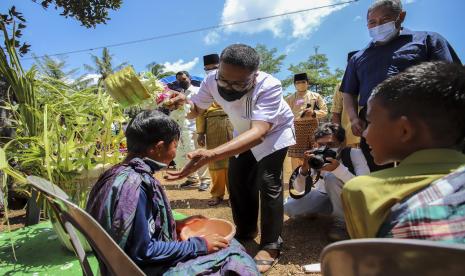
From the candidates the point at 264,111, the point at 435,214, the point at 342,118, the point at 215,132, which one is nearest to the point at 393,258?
the point at 435,214

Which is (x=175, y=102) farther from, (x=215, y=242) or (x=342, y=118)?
(x=342, y=118)

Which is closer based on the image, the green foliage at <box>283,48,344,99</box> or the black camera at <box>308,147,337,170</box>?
the black camera at <box>308,147,337,170</box>

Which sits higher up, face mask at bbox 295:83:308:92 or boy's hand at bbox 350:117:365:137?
face mask at bbox 295:83:308:92

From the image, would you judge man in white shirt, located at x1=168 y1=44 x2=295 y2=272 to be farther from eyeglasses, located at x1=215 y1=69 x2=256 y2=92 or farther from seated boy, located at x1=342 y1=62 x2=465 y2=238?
seated boy, located at x1=342 y1=62 x2=465 y2=238

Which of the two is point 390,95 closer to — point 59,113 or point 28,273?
point 59,113

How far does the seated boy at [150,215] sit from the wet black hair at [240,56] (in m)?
0.83

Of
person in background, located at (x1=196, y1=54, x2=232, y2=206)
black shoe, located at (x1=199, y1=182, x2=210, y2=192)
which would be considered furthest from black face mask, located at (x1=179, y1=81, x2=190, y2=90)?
black shoe, located at (x1=199, y1=182, x2=210, y2=192)

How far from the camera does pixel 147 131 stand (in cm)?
164

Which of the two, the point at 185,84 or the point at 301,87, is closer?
the point at 185,84

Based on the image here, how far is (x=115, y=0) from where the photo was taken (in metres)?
4.38

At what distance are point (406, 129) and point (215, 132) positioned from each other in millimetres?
3740

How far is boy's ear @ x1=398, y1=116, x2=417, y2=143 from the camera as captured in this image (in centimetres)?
90

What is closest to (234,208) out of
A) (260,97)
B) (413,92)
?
(260,97)

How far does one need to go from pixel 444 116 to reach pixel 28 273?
2766 mm
